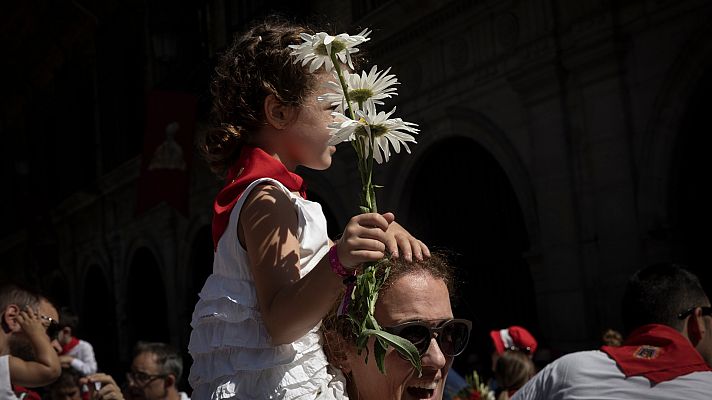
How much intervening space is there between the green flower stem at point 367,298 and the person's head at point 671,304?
2.13 m

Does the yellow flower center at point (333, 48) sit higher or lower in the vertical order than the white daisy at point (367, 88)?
higher

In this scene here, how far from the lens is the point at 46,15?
74.3 ft

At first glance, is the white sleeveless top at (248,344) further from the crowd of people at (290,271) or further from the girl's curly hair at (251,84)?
the girl's curly hair at (251,84)

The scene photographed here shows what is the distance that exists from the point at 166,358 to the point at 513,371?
216cm

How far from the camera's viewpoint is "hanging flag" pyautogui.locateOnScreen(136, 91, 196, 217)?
1369cm

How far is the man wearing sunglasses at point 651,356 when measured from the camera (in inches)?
132

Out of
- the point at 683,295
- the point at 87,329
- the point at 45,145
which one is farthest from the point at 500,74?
the point at 45,145

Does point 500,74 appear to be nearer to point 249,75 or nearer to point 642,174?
point 642,174

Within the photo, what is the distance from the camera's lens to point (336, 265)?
71.3 inches

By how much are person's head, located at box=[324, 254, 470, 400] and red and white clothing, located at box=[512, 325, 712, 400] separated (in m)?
1.44

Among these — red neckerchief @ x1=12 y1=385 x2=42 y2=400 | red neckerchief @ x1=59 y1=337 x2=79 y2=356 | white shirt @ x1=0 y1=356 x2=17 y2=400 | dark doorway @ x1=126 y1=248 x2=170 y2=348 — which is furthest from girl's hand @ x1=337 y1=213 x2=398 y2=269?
dark doorway @ x1=126 y1=248 x2=170 y2=348

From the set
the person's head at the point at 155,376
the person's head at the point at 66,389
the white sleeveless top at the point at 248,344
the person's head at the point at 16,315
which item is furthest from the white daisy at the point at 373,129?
the person's head at the point at 66,389

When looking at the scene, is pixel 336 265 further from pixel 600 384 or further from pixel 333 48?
pixel 600 384

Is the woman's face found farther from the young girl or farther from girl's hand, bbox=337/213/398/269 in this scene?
girl's hand, bbox=337/213/398/269
